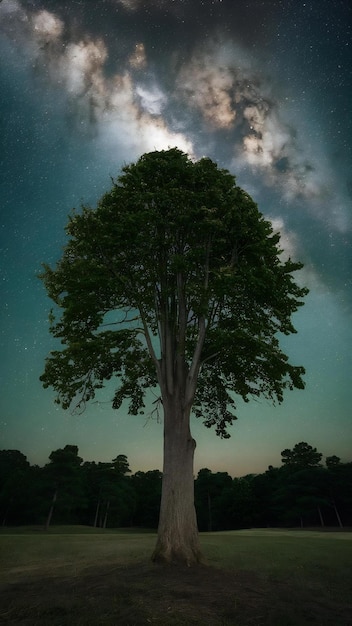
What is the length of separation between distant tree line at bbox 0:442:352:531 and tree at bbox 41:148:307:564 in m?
50.5

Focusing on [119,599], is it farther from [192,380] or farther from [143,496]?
[143,496]

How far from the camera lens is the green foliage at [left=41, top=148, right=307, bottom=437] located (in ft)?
47.5

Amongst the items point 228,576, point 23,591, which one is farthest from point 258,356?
point 23,591

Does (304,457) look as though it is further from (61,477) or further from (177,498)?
(177,498)

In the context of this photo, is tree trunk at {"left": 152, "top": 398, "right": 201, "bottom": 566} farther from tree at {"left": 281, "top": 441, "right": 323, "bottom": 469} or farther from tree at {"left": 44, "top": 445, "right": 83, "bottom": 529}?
tree at {"left": 281, "top": 441, "right": 323, "bottom": 469}

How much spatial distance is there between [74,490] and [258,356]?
56.3m

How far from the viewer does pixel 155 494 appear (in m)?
89.5

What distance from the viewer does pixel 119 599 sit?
7941 mm

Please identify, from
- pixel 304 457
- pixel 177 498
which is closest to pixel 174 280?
pixel 177 498

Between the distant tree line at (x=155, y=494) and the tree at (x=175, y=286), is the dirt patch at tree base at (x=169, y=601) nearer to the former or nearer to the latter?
the tree at (x=175, y=286)

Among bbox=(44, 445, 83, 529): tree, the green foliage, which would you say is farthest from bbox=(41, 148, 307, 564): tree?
bbox=(44, 445, 83, 529): tree

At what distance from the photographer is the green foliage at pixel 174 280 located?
14477mm

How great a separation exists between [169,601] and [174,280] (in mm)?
11871

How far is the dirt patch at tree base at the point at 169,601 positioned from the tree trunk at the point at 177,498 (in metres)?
1.20
